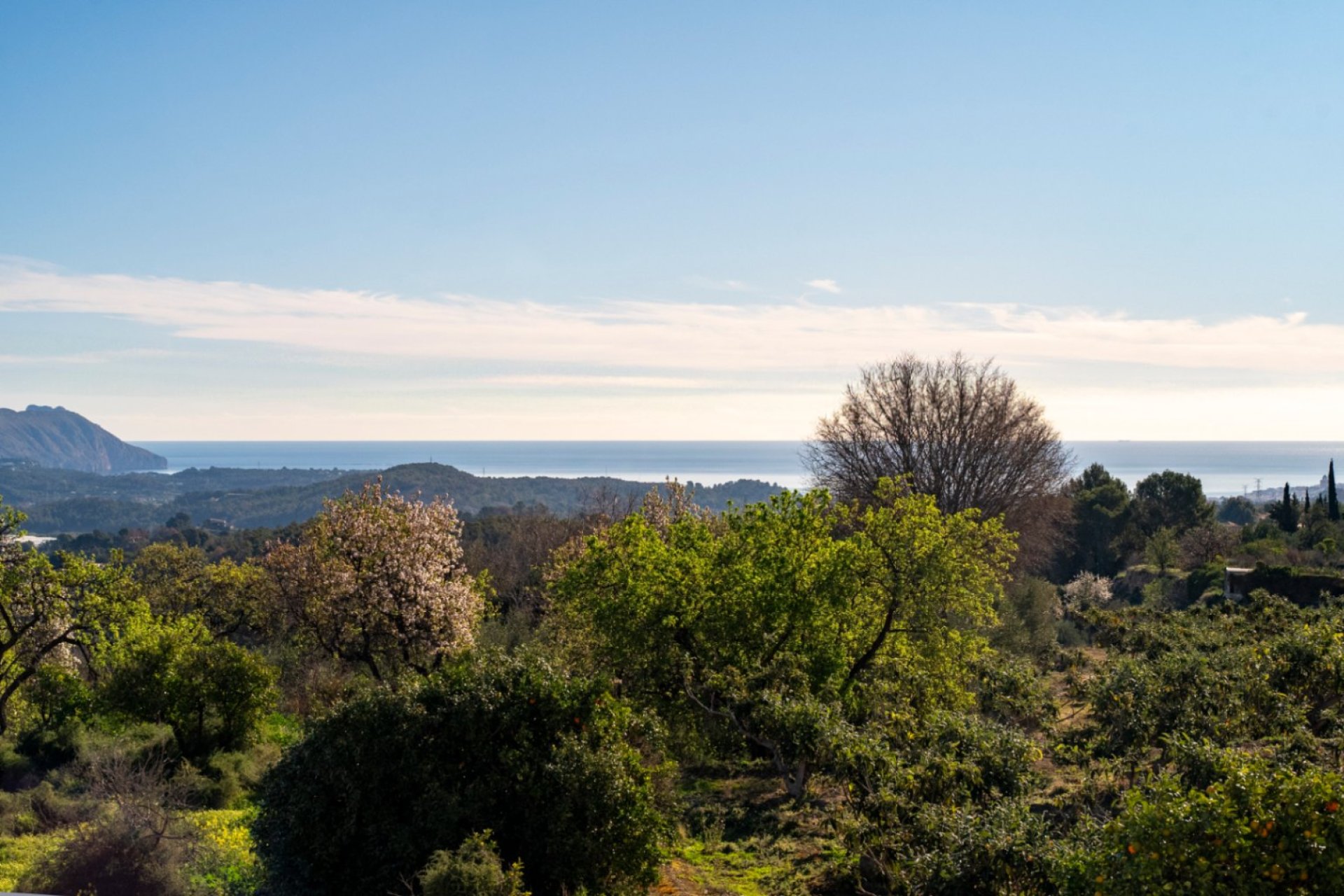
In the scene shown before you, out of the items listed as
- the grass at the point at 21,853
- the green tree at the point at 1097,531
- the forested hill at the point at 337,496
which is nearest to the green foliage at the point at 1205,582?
the green tree at the point at 1097,531

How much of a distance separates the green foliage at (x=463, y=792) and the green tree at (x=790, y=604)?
510cm

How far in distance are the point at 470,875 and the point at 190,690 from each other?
43.1 feet

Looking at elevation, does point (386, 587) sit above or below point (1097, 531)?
above

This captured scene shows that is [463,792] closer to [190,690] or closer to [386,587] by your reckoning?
[190,690]

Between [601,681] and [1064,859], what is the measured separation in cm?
536

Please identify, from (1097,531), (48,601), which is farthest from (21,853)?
(1097,531)

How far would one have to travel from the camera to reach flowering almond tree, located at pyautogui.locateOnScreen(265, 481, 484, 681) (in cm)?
2181

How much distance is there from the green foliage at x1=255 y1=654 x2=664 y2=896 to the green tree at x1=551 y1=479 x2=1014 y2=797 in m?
5.10

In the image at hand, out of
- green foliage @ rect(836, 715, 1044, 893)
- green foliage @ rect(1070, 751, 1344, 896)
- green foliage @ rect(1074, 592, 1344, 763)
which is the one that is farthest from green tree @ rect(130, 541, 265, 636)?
green foliage @ rect(1070, 751, 1344, 896)

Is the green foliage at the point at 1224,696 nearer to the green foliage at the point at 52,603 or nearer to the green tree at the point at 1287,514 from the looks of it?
the green foliage at the point at 52,603

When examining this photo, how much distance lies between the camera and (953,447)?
122ft

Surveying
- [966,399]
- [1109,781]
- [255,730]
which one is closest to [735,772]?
[1109,781]

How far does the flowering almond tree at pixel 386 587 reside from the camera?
21.8 meters

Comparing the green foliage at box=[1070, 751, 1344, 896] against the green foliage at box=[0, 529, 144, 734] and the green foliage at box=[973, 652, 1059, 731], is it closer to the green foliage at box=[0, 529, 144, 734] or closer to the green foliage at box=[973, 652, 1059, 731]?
the green foliage at box=[973, 652, 1059, 731]
